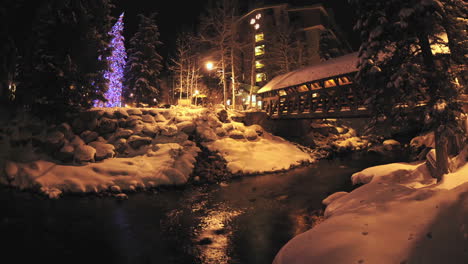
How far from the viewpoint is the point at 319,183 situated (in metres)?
13.8

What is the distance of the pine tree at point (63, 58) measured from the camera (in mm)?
15328

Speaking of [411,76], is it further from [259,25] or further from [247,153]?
[259,25]

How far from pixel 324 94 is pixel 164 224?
15661 millimetres

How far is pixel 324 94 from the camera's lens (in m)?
20.0

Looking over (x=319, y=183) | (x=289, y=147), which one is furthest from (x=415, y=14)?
(x=289, y=147)

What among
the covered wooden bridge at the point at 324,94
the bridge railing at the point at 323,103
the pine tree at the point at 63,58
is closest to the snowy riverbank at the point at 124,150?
the pine tree at the point at 63,58

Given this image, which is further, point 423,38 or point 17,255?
point 423,38

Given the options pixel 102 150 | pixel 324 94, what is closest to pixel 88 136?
pixel 102 150

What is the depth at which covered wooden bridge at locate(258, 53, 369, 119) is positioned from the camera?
57.3ft

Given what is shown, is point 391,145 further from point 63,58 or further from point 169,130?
point 63,58

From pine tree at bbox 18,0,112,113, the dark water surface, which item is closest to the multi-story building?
pine tree at bbox 18,0,112,113

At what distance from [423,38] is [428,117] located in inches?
107

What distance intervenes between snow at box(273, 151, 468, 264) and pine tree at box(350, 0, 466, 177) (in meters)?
3.08

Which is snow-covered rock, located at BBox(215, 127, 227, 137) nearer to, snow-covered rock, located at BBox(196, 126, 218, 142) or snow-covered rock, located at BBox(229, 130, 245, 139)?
snow-covered rock, located at BBox(229, 130, 245, 139)
